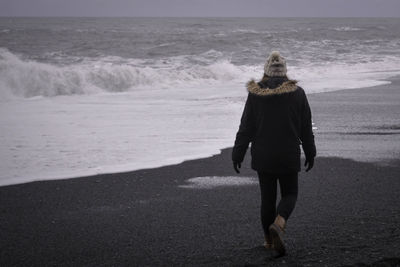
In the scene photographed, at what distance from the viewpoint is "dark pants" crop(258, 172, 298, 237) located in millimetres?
4176

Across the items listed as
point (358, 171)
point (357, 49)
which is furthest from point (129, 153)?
point (357, 49)

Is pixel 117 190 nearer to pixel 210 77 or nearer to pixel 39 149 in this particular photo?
pixel 39 149

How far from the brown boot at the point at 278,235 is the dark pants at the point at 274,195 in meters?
0.10

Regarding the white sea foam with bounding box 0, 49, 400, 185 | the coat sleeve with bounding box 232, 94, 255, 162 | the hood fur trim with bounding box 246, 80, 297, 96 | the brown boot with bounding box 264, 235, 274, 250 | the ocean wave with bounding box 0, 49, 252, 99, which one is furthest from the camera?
the ocean wave with bounding box 0, 49, 252, 99

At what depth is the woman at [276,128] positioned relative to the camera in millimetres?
4023

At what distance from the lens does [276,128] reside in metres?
4.06

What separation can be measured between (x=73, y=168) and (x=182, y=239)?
3.00 meters

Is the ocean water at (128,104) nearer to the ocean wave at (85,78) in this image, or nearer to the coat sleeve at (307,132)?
the ocean wave at (85,78)

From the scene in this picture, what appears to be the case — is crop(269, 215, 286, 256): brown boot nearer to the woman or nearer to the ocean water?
the woman

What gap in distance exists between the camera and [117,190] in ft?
19.9

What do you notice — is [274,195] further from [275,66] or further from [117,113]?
[117,113]

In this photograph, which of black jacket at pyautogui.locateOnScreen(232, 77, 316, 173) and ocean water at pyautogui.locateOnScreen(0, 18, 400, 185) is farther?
ocean water at pyautogui.locateOnScreen(0, 18, 400, 185)

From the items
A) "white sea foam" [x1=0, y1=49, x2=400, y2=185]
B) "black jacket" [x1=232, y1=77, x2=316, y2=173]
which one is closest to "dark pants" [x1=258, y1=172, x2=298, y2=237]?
"black jacket" [x1=232, y1=77, x2=316, y2=173]

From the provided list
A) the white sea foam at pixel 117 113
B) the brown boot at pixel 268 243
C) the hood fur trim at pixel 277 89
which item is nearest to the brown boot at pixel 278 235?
the brown boot at pixel 268 243
